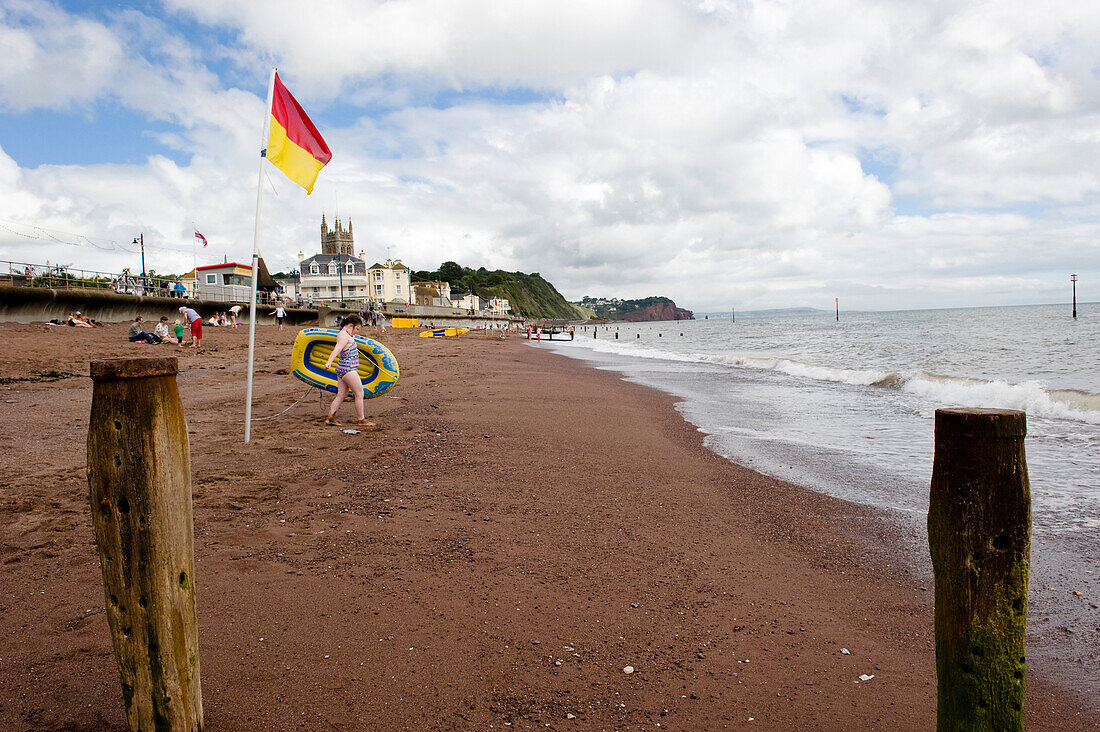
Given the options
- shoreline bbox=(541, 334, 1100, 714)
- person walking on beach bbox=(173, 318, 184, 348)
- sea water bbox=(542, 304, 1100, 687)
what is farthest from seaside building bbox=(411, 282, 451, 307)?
shoreline bbox=(541, 334, 1100, 714)

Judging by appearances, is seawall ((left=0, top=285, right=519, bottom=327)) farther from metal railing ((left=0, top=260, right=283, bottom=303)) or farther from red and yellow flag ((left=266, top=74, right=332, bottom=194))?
red and yellow flag ((left=266, top=74, right=332, bottom=194))

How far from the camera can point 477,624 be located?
345 centimetres

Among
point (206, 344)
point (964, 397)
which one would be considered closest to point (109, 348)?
point (206, 344)

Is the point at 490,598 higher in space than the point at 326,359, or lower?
lower

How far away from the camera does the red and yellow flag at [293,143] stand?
7.20 m

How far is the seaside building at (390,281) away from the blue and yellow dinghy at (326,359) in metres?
92.3

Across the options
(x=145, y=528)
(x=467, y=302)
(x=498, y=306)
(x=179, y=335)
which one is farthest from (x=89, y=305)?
(x=498, y=306)

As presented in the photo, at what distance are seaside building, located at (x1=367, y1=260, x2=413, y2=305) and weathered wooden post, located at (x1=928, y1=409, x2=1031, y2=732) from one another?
10058 cm

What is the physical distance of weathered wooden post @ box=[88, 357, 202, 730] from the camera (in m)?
2.07

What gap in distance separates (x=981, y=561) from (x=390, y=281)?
103280mm

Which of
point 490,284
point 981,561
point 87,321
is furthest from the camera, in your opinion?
point 490,284

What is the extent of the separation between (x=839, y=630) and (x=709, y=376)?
17966 mm

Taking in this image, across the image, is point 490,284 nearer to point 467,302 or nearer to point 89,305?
point 467,302

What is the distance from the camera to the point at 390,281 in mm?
100812
